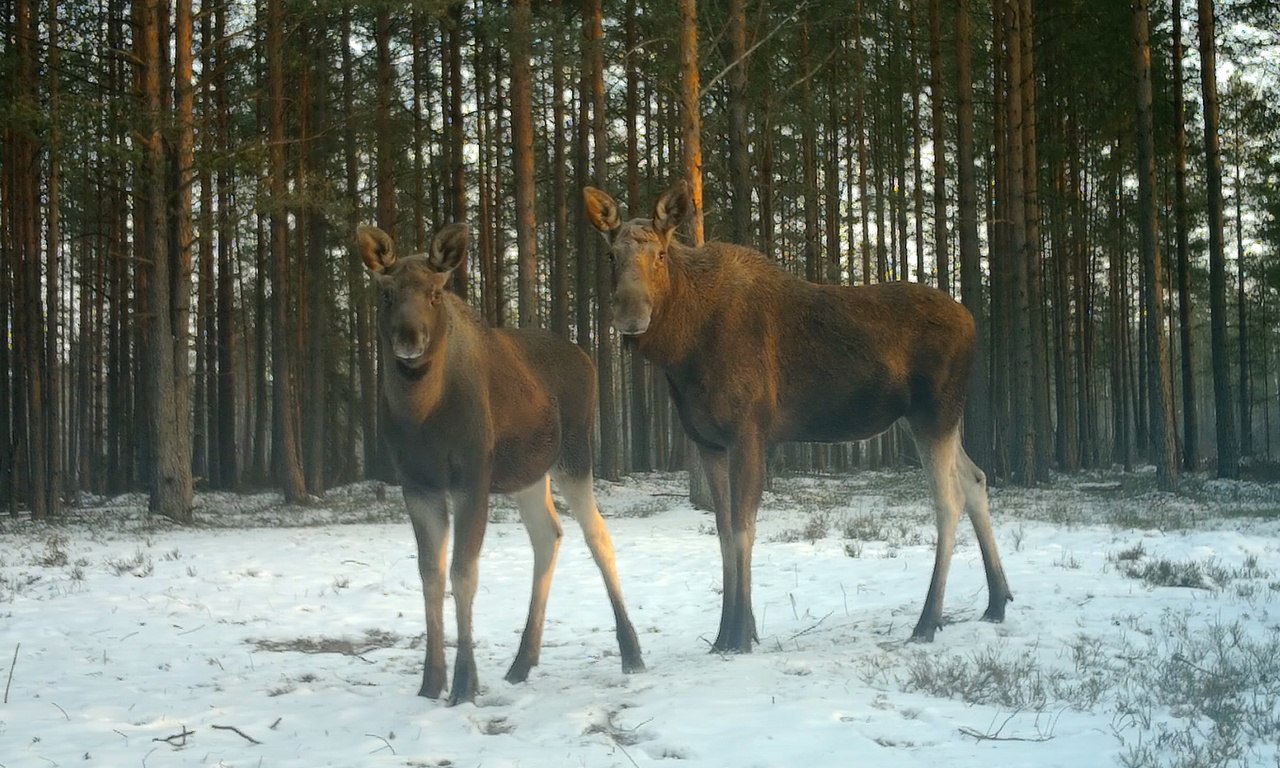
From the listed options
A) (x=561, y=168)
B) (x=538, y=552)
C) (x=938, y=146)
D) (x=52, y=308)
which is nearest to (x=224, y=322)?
(x=52, y=308)

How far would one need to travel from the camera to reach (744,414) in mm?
6969

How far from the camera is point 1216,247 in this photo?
2216 centimetres

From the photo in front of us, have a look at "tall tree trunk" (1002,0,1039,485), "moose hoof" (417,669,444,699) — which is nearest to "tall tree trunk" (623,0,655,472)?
"tall tree trunk" (1002,0,1039,485)

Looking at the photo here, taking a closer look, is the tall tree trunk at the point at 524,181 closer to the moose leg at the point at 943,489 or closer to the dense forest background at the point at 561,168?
the dense forest background at the point at 561,168

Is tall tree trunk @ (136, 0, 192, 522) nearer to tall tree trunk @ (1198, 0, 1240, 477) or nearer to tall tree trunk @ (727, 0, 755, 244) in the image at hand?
tall tree trunk @ (727, 0, 755, 244)

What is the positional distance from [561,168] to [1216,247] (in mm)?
15015

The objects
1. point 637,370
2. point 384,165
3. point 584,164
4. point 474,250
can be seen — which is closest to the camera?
point 384,165

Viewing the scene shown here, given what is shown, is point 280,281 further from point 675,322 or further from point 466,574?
point 466,574

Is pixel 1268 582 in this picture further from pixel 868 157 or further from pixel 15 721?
pixel 868 157

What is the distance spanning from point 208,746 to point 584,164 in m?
24.0

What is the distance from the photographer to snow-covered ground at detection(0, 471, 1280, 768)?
16.0 feet

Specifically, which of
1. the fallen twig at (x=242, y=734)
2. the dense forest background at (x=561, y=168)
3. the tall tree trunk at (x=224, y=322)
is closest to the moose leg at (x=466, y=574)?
the fallen twig at (x=242, y=734)

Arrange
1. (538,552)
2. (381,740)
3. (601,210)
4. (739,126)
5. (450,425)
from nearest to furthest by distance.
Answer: (381,740) → (450,425) → (601,210) → (538,552) → (739,126)

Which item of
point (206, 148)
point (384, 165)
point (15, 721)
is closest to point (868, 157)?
point (384, 165)
